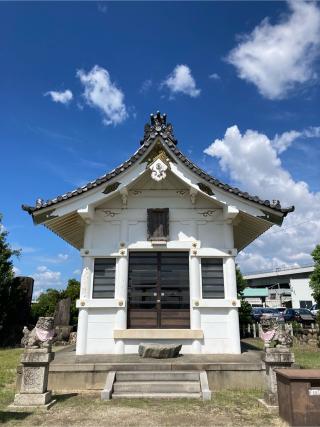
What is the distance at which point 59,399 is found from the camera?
7.83 metres

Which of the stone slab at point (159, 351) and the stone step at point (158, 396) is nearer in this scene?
the stone step at point (158, 396)

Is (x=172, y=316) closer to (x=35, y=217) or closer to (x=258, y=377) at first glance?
(x=258, y=377)

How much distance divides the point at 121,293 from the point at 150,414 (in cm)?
432

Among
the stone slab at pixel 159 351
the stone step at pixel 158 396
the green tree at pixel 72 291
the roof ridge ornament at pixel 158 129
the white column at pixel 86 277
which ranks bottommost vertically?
the stone step at pixel 158 396

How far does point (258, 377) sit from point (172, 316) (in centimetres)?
308

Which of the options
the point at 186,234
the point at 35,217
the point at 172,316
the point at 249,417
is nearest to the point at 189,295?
the point at 172,316

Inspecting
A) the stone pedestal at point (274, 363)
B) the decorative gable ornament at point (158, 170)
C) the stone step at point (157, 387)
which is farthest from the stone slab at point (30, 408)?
the decorative gable ornament at point (158, 170)

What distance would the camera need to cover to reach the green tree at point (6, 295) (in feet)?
67.7

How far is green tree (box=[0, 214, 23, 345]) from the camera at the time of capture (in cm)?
2063

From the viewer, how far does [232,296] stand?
34.8 ft

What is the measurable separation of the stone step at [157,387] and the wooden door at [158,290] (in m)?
2.63

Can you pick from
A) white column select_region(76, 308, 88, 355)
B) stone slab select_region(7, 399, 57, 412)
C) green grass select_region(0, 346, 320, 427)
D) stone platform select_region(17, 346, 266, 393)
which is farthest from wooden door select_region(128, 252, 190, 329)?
stone slab select_region(7, 399, 57, 412)

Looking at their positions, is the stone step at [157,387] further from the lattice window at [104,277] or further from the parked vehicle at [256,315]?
the parked vehicle at [256,315]

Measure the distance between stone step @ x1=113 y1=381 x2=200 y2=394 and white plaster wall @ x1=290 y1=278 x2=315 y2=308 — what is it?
50104mm
